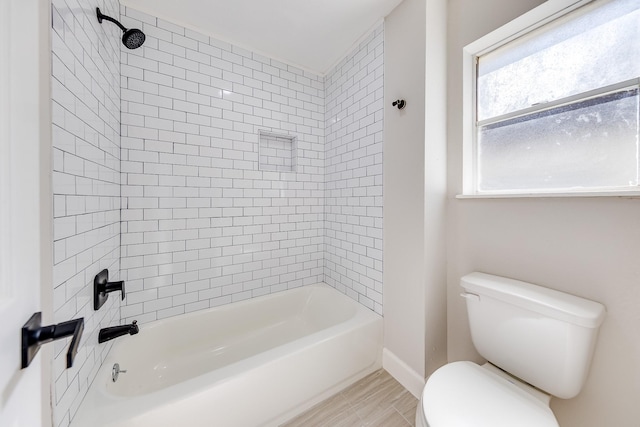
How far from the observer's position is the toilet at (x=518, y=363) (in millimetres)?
866

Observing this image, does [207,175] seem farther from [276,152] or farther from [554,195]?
[554,195]

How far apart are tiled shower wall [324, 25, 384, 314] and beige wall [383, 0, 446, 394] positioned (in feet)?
0.54

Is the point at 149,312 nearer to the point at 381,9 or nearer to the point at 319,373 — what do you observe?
the point at 319,373

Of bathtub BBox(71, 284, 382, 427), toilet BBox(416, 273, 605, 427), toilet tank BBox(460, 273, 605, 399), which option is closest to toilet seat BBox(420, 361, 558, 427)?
toilet BBox(416, 273, 605, 427)

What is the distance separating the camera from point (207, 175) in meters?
1.79

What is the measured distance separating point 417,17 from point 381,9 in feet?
0.98

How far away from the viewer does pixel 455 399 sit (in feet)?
3.03

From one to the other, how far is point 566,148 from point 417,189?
687mm

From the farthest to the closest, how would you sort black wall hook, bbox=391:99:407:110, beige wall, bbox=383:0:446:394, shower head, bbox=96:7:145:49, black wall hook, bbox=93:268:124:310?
black wall hook, bbox=391:99:407:110 → beige wall, bbox=383:0:446:394 → shower head, bbox=96:7:145:49 → black wall hook, bbox=93:268:124:310

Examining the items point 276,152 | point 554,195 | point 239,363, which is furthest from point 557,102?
point 239,363

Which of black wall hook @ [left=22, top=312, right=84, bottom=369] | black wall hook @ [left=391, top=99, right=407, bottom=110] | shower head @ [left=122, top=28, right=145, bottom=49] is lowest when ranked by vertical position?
black wall hook @ [left=22, top=312, right=84, bottom=369]

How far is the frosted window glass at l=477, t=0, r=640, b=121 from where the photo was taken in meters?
0.95

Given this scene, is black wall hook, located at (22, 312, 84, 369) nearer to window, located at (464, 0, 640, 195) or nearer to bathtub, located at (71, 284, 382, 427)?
bathtub, located at (71, 284, 382, 427)

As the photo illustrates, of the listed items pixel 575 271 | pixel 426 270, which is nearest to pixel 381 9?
pixel 426 270
